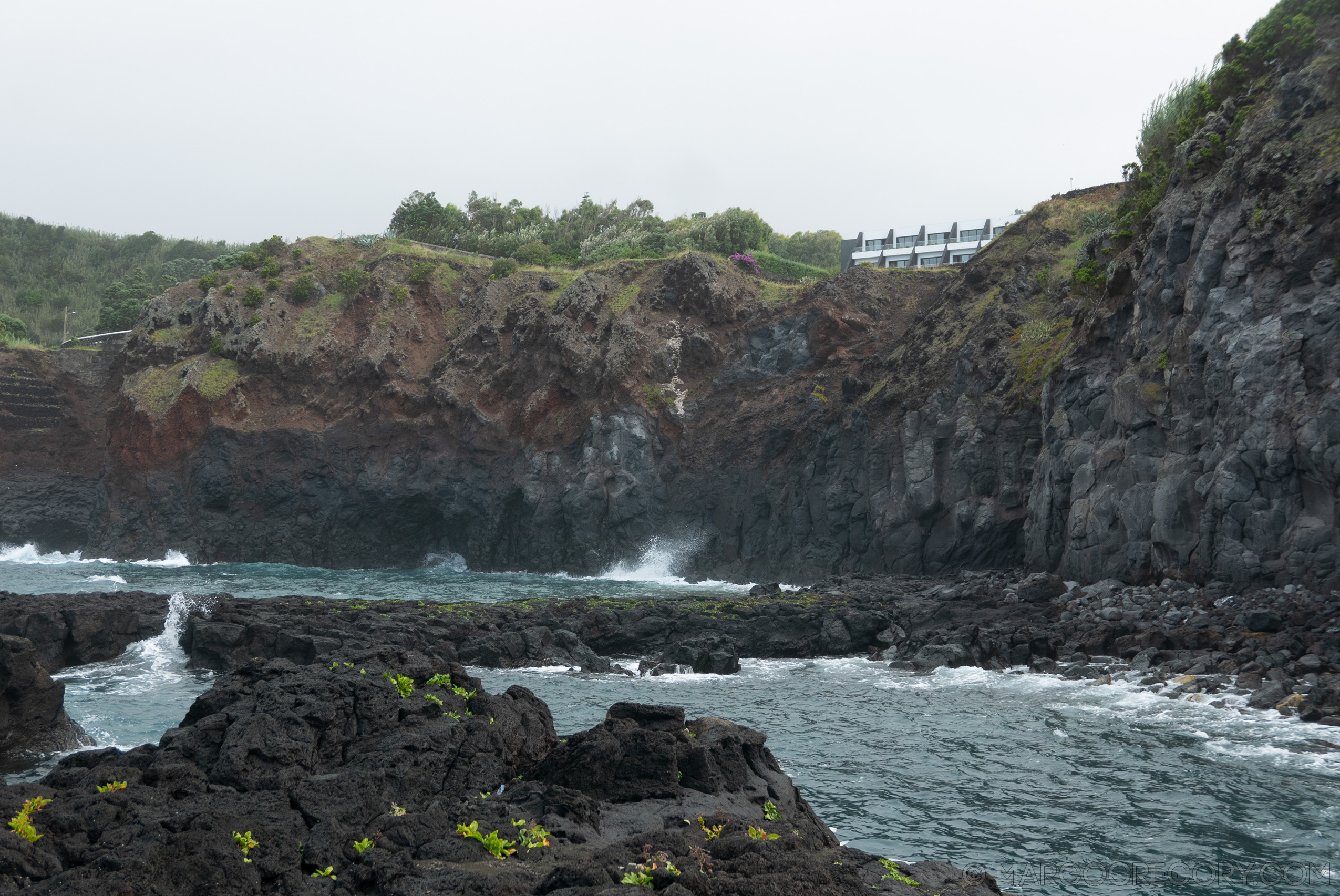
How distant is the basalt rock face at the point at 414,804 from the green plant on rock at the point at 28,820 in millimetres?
106

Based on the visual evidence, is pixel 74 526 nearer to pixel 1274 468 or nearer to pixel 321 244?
pixel 321 244

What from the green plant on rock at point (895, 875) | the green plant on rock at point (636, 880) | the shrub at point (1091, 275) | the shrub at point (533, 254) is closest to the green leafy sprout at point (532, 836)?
the green plant on rock at point (636, 880)

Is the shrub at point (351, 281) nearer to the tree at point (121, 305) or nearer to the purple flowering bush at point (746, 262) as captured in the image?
the tree at point (121, 305)

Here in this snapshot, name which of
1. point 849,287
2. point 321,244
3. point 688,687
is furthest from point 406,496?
point 688,687

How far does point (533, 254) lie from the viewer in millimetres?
73812

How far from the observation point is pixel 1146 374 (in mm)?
32281

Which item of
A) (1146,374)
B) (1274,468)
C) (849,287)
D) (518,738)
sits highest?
(849,287)

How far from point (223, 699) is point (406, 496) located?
47.4 m

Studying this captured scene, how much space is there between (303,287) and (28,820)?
62.0 meters

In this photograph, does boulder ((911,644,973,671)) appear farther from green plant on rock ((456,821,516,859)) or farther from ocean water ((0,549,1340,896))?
green plant on rock ((456,821,516,859))

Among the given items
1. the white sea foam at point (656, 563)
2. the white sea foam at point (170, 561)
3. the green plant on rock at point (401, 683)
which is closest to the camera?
the green plant on rock at point (401, 683)

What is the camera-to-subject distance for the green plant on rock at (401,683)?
13367 mm

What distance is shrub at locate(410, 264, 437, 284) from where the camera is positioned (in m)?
66.6

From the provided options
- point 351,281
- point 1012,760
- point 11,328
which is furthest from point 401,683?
point 11,328
